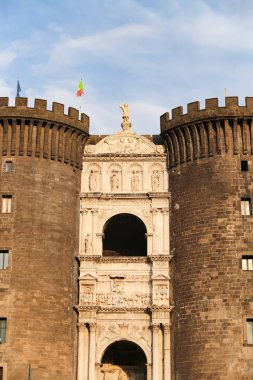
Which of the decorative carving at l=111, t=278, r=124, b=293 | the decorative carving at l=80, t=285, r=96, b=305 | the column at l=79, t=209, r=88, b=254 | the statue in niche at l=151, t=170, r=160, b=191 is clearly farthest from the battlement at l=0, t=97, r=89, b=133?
the decorative carving at l=80, t=285, r=96, b=305

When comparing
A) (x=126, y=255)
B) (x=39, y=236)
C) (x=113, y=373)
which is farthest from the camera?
(x=126, y=255)

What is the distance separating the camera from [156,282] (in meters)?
40.3

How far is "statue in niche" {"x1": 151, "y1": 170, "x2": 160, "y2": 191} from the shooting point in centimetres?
4253

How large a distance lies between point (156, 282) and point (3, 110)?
11431mm

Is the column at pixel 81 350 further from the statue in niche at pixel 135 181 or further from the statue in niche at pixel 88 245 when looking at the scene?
the statue in niche at pixel 135 181

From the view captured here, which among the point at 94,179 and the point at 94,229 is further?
the point at 94,179

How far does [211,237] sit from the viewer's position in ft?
130

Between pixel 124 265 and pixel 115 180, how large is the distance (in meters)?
4.56

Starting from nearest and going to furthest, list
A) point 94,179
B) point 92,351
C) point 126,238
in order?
point 92,351
point 94,179
point 126,238

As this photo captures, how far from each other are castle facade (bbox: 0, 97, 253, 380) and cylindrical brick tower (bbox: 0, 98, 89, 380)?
0.18 feet

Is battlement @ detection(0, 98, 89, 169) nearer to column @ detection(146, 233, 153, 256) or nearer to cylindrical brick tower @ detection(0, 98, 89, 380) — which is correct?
cylindrical brick tower @ detection(0, 98, 89, 380)

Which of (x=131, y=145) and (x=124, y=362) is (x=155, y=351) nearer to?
(x=124, y=362)

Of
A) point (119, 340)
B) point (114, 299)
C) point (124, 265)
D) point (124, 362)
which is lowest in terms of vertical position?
point (124, 362)

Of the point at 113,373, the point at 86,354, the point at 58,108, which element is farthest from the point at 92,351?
the point at 58,108
